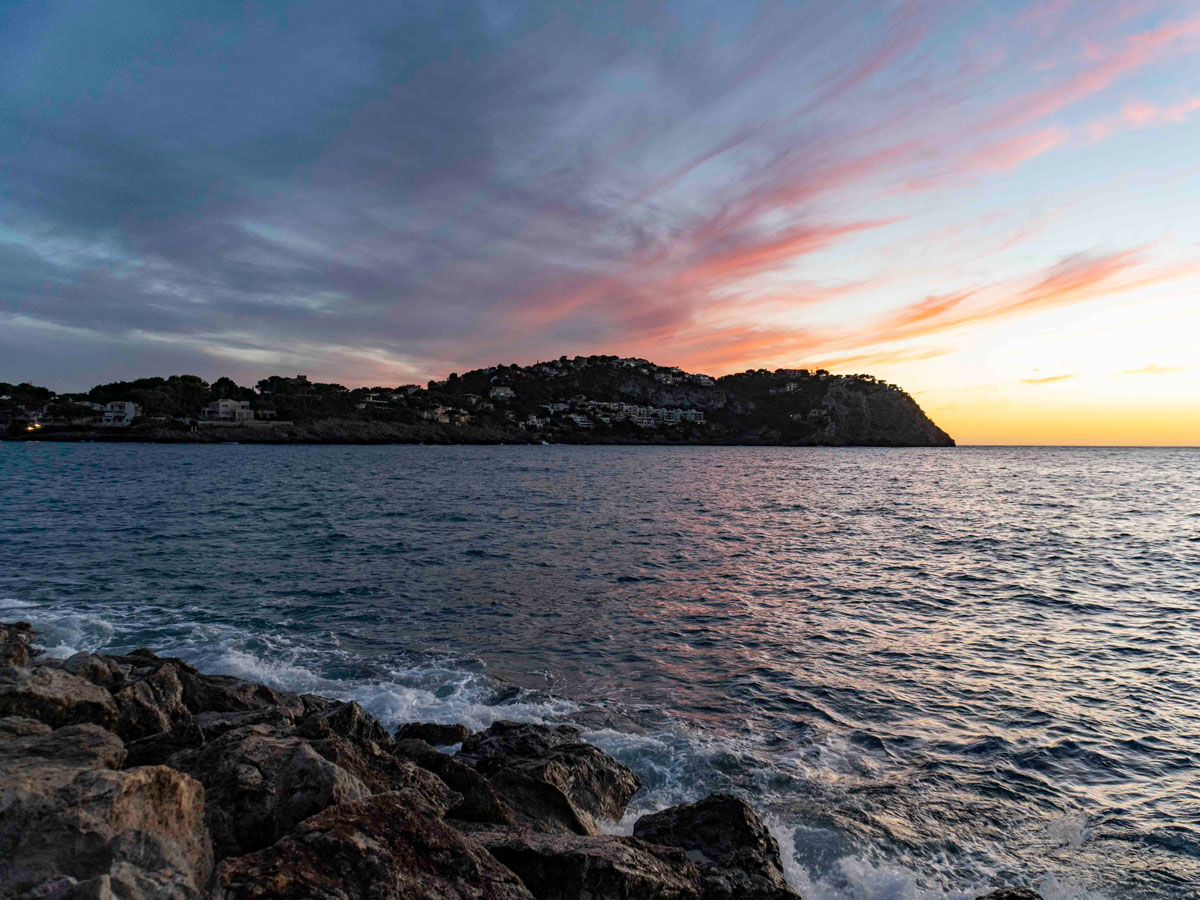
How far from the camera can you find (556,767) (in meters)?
8.33

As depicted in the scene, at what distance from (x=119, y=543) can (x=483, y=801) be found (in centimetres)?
3061

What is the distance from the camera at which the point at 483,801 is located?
6.86 m

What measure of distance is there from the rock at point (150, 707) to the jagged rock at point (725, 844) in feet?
20.9

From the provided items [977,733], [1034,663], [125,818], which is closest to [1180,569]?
[1034,663]

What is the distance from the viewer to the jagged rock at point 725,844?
21.0 feet

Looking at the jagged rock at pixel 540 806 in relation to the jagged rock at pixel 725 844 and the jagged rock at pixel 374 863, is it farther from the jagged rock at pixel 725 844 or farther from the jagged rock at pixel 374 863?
the jagged rock at pixel 374 863

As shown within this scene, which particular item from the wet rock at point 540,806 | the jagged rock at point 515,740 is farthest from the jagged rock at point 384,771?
the jagged rock at point 515,740

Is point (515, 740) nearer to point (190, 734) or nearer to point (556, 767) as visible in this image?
point (556, 767)

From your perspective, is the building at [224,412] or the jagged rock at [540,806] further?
the building at [224,412]

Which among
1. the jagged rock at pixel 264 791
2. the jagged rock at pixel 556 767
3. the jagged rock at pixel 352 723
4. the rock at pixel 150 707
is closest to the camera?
the jagged rock at pixel 264 791

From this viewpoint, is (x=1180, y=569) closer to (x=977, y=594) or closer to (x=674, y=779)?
(x=977, y=594)

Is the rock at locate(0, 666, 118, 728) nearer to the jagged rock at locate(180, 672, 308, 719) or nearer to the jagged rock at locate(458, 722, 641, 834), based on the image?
the jagged rock at locate(180, 672, 308, 719)

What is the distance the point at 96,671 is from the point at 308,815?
6507 millimetres

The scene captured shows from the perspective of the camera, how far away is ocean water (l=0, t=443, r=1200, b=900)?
845 cm
